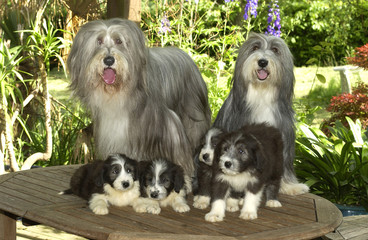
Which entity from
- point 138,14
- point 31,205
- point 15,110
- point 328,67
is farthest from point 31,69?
point 328,67

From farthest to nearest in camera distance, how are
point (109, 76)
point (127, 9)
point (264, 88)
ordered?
point (127, 9), point (264, 88), point (109, 76)

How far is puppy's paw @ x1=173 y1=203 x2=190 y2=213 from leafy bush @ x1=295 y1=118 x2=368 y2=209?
1.86 m

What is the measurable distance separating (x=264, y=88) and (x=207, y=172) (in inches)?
28.4

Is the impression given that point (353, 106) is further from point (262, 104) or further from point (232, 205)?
point (232, 205)

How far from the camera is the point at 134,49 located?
4.08m

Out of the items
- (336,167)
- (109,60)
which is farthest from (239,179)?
(336,167)

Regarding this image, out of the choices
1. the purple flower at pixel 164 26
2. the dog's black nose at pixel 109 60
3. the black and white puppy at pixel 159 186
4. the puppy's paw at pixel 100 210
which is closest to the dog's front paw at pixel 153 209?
the black and white puppy at pixel 159 186

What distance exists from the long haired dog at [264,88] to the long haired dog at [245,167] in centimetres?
37

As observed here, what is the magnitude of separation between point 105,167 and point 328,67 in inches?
435

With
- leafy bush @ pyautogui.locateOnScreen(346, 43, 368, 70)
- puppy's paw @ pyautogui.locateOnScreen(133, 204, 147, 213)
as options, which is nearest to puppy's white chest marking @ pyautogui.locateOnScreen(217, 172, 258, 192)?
puppy's paw @ pyautogui.locateOnScreen(133, 204, 147, 213)

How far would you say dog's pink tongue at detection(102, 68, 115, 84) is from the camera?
3976 millimetres

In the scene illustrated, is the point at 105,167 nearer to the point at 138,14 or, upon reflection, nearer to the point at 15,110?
the point at 138,14

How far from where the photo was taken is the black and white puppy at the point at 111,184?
3740 millimetres

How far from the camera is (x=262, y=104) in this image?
4176mm
